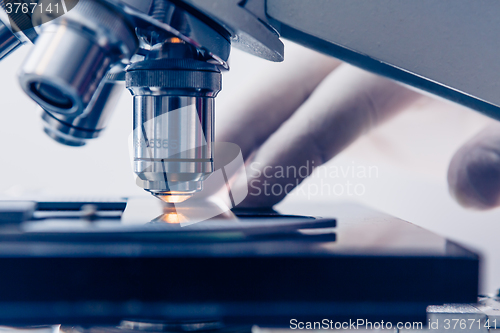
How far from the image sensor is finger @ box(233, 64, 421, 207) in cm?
115

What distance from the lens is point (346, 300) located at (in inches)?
17.9

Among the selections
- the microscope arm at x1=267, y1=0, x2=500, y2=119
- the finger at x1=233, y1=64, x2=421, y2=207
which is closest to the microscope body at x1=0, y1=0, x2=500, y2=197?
the microscope arm at x1=267, y1=0, x2=500, y2=119

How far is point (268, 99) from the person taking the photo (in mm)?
1261

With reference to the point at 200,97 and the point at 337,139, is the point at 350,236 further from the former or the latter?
the point at 337,139

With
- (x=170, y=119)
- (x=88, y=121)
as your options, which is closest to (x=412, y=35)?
(x=170, y=119)

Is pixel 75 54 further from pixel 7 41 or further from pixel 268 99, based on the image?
pixel 268 99

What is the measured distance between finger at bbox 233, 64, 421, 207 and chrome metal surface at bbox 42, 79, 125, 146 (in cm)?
45

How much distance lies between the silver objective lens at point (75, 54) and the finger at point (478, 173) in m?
0.79

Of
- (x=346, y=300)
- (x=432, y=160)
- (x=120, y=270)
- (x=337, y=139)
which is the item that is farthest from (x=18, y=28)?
(x=432, y=160)

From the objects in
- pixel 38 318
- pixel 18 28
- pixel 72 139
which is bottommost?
pixel 38 318

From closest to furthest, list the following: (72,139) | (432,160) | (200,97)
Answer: (200,97) → (72,139) → (432,160)

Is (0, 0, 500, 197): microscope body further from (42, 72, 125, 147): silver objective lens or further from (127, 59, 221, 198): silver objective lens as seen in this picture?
(42, 72, 125, 147): silver objective lens

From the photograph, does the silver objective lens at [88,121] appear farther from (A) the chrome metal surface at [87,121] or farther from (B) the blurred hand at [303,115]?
(B) the blurred hand at [303,115]

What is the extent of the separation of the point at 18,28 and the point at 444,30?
44 cm
